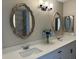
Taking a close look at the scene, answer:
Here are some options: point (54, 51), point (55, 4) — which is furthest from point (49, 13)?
point (54, 51)

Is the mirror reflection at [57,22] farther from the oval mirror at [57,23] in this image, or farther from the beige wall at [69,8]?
the beige wall at [69,8]

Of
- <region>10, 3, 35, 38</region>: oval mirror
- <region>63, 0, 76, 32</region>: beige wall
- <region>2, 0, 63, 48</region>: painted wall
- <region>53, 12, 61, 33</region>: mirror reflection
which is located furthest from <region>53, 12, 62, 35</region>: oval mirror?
<region>10, 3, 35, 38</region>: oval mirror

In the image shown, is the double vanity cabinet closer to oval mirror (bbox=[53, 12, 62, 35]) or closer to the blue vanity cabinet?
the blue vanity cabinet

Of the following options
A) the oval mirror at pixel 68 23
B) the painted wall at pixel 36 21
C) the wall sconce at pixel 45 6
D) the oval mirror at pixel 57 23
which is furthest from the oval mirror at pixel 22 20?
the oval mirror at pixel 68 23

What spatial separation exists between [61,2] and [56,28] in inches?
33.5

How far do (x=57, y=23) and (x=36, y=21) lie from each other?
0.98 m

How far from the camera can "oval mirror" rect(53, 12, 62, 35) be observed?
9.34 feet

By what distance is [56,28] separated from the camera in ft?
9.60

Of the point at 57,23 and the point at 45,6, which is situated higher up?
the point at 45,6

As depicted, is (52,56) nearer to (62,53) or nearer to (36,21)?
(62,53)

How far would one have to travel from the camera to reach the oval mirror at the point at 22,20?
1673mm

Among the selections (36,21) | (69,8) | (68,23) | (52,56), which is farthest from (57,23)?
(52,56)

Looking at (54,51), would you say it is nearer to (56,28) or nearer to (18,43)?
(18,43)

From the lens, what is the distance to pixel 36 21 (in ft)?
7.15
